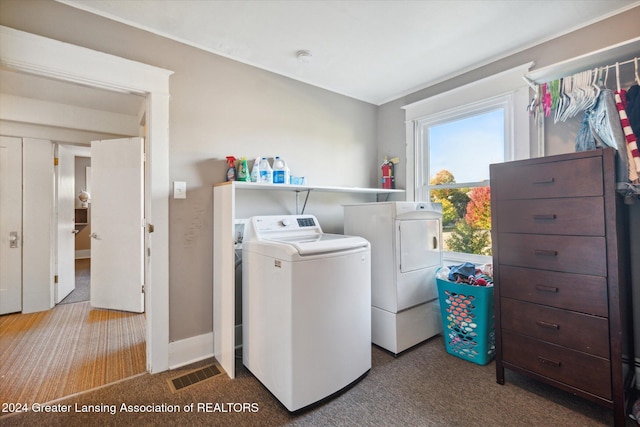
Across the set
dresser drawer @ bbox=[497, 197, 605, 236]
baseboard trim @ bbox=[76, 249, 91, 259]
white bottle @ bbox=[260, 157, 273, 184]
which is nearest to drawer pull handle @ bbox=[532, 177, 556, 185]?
dresser drawer @ bbox=[497, 197, 605, 236]

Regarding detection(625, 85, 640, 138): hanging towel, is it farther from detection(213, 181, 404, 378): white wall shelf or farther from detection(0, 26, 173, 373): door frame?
detection(0, 26, 173, 373): door frame

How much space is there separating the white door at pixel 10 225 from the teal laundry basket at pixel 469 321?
4.36 meters

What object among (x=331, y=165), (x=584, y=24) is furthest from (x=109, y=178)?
(x=584, y=24)

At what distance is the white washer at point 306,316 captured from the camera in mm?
1561

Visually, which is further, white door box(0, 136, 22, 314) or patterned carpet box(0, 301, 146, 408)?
white door box(0, 136, 22, 314)

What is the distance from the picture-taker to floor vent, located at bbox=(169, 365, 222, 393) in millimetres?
1830

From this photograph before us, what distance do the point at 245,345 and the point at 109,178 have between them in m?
2.60

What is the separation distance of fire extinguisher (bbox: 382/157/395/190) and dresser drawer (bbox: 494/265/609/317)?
1513 millimetres

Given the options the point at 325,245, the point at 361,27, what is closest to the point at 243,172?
the point at 325,245

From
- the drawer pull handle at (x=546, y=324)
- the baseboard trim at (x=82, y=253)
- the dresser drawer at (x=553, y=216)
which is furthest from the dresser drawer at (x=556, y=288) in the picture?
the baseboard trim at (x=82, y=253)

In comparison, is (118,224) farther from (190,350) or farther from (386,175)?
(386,175)

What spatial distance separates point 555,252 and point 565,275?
0.13 meters

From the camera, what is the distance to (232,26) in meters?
1.92

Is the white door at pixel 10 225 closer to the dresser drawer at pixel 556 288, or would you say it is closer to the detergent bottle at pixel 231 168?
the detergent bottle at pixel 231 168
